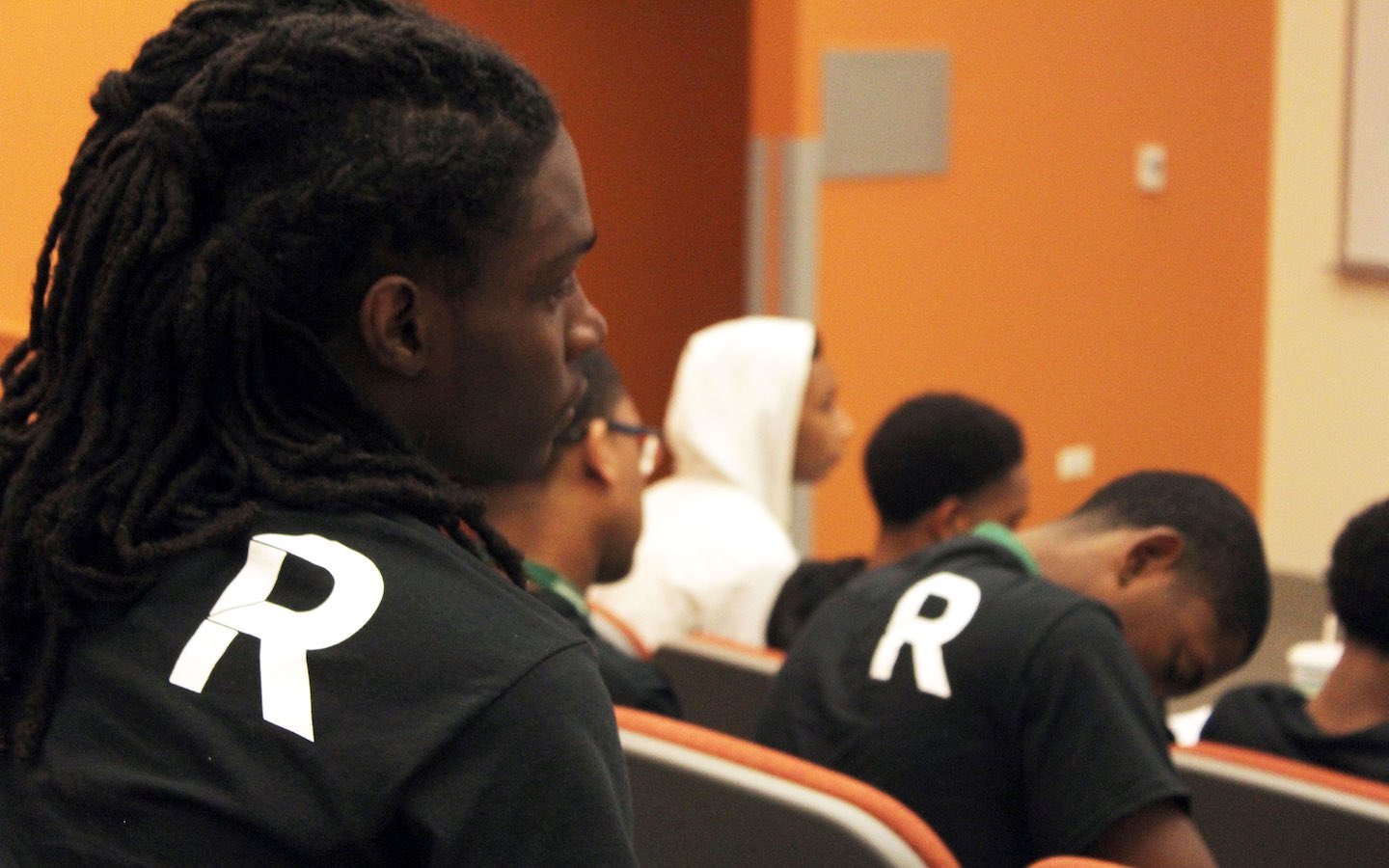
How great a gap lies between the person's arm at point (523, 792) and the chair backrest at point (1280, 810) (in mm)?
1178

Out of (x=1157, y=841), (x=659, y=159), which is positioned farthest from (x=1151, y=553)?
(x=659, y=159)

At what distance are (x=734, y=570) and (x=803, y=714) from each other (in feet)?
3.84

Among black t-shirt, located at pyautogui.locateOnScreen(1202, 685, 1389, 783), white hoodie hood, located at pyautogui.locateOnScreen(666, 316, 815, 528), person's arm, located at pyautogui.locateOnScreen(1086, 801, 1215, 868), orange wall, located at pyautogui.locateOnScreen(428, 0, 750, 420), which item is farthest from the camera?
orange wall, located at pyautogui.locateOnScreen(428, 0, 750, 420)

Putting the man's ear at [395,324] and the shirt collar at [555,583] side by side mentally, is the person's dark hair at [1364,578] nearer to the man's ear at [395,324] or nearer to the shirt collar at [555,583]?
the shirt collar at [555,583]

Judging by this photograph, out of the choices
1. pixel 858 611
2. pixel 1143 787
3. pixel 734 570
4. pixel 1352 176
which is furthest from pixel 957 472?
pixel 1352 176

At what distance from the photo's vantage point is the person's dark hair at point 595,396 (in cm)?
232

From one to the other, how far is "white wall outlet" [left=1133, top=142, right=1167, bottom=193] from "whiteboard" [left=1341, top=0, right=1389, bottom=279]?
2.04ft

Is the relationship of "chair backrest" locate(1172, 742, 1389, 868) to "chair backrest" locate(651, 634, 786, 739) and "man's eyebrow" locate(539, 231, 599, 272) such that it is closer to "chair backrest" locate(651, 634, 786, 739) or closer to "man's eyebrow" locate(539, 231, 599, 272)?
"chair backrest" locate(651, 634, 786, 739)

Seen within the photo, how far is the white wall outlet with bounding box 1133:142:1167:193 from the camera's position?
5.91 metres

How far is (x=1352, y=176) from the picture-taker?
578cm

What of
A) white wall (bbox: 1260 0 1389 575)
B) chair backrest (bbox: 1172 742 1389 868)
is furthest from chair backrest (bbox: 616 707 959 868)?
white wall (bbox: 1260 0 1389 575)

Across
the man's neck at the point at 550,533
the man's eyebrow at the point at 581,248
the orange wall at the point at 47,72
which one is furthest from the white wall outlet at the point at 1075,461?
the man's eyebrow at the point at 581,248

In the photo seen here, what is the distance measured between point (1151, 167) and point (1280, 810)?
176 inches

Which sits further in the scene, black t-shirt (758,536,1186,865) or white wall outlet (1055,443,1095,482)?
white wall outlet (1055,443,1095,482)
